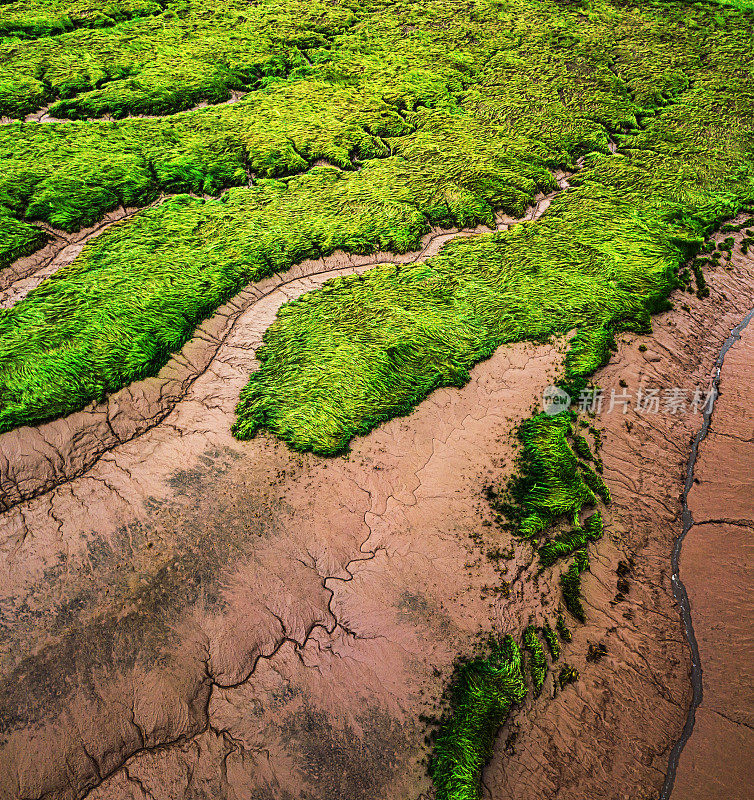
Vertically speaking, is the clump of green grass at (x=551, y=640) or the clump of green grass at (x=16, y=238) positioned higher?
the clump of green grass at (x=16, y=238)

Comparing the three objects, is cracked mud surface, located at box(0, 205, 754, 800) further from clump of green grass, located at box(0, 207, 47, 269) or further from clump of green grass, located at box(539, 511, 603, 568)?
clump of green grass, located at box(0, 207, 47, 269)

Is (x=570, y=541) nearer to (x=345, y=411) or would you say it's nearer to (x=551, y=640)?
(x=551, y=640)

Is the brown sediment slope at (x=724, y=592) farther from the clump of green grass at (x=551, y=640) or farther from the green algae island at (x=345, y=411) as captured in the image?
the clump of green grass at (x=551, y=640)

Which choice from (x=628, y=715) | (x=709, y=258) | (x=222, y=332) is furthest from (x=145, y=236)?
(x=709, y=258)

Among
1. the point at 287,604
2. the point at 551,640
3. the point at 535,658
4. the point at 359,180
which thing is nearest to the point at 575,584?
the point at 551,640

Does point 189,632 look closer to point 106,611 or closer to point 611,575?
point 106,611

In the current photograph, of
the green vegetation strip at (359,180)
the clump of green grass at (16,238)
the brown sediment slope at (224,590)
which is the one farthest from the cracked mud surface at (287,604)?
the clump of green grass at (16,238)
